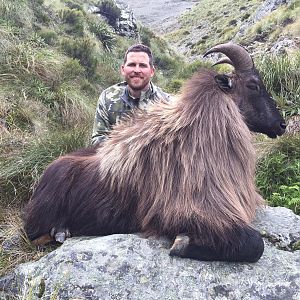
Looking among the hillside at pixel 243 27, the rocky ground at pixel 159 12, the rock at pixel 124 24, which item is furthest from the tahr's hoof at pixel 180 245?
the rocky ground at pixel 159 12

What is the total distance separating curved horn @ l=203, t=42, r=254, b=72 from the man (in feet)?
3.81

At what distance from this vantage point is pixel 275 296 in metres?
3.17

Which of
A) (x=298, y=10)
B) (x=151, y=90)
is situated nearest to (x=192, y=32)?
(x=298, y=10)

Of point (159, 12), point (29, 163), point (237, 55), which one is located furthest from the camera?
point (159, 12)

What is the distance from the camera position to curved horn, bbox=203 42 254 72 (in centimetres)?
418

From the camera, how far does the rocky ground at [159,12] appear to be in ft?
189

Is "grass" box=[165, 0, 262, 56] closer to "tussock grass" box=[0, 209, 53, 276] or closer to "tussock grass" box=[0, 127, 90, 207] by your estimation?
"tussock grass" box=[0, 127, 90, 207]

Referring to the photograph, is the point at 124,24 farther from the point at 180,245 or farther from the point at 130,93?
the point at 180,245

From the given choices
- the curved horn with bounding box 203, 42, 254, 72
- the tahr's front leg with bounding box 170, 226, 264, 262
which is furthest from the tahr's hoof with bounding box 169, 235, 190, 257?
the curved horn with bounding box 203, 42, 254, 72

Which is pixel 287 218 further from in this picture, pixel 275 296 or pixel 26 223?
pixel 26 223

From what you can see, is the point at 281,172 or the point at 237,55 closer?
the point at 237,55

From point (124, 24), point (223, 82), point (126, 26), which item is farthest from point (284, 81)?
point (124, 24)

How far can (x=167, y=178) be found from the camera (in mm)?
3613

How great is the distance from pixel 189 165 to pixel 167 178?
19 cm
